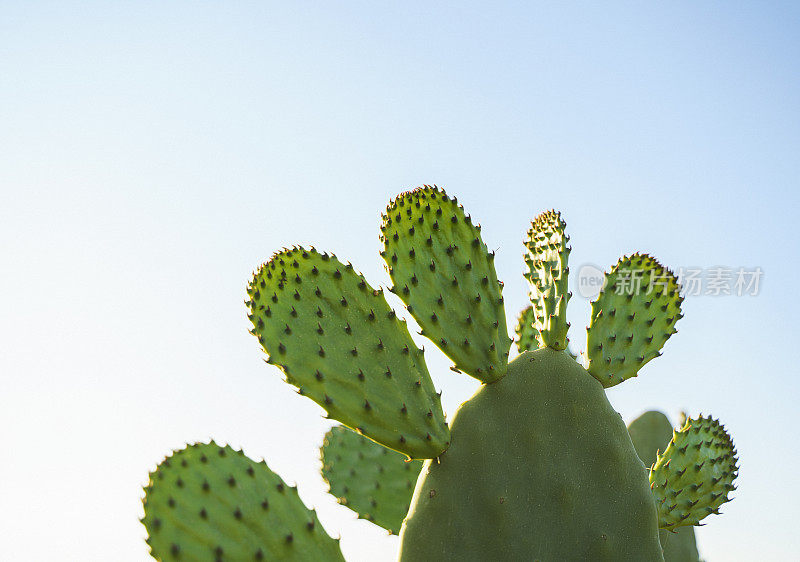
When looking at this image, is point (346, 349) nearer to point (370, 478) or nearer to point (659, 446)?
point (370, 478)

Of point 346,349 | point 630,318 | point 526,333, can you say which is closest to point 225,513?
point 346,349

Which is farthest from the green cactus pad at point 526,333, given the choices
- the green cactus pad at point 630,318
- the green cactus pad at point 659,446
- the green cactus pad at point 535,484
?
the green cactus pad at point 659,446

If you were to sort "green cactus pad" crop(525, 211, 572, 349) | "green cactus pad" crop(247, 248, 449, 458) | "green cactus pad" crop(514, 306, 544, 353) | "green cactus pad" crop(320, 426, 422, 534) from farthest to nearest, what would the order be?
"green cactus pad" crop(514, 306, 544, 353), "green cactus pad" crop(320, 426, 422, 534), "green cactus pad" crop(525, 211, 572, 349), "green cactus pad" crop(247, 248, 449, 458)

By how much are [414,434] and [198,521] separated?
1.79 feet

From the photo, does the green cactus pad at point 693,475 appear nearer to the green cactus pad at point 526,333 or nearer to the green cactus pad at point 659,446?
the green cactus pad at point 526,333

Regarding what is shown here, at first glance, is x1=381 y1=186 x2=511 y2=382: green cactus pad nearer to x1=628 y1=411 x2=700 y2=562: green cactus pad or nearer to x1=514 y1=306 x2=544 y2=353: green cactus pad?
x1=514 y1=306 x2=544 y2=353: green cactus pad

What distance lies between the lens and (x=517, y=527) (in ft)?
5.45

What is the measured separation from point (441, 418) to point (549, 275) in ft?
1.90

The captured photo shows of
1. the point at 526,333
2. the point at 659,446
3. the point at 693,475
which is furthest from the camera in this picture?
the point at 659,446

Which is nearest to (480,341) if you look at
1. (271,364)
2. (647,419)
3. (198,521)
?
(271,364)

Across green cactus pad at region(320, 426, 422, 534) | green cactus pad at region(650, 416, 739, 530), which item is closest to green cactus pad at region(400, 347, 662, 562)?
green cactus pad at region(650, 416, 739, 530)

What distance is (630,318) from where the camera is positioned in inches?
85.4

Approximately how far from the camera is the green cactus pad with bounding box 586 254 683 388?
2070 millimetres

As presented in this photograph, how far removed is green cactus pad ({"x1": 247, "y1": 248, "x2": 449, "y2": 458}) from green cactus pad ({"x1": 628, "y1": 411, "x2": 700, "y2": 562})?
2.07 m
